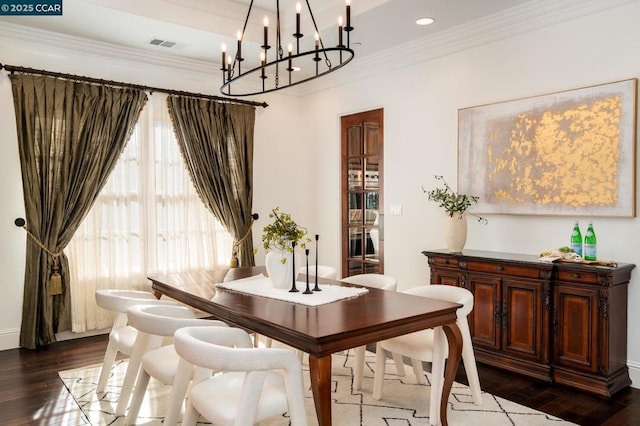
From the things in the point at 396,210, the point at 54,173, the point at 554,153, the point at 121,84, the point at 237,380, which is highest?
the point at 121,84

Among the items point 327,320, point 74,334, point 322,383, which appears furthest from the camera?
point 74,334

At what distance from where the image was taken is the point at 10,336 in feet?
14.2

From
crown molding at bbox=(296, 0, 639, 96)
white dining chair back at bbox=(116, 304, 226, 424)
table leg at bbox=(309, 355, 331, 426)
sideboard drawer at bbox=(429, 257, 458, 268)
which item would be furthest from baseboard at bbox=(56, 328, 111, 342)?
crown molding at bbox=(296, 0, 639, 96)

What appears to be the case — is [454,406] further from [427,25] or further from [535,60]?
[427,25]

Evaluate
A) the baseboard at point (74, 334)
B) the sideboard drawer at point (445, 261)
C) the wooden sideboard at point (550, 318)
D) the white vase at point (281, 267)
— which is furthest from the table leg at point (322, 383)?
the baseboard at point (74, 334)

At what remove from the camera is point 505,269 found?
3.72 meters

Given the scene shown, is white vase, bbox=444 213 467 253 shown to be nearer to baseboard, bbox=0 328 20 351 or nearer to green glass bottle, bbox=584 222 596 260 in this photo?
green glass bottle, bbox=584 222 596 260

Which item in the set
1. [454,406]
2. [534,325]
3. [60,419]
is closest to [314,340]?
[454,406]

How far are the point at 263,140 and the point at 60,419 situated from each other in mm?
3860

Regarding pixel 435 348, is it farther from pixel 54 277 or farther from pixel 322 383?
pixel 54 277

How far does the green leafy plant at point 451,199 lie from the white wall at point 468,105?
0.08m

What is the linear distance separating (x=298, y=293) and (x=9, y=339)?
301cm

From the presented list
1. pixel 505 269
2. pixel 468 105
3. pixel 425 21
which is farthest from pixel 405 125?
pixel 505 269

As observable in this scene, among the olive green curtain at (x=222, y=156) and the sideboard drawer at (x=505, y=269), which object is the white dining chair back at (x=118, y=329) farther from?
the sideboard drawer at (x=505, y=269)
